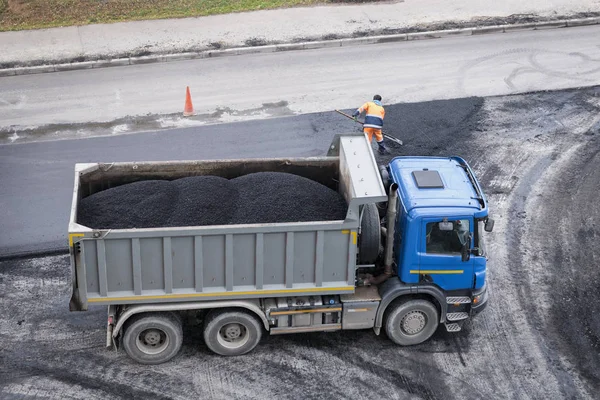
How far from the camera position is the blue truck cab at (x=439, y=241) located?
974cm

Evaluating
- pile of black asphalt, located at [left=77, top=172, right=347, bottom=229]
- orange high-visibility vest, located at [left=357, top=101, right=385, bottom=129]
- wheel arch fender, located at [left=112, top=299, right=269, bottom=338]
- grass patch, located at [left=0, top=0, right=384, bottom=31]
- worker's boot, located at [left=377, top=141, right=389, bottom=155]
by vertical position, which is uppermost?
grass patch, located at [left=0, top=0, right=384, bottom=31]

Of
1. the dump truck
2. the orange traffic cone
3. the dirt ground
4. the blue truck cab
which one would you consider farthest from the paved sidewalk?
the blue truck cab

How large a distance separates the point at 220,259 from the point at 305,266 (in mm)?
1062

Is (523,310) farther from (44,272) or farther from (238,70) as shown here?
(238,70)

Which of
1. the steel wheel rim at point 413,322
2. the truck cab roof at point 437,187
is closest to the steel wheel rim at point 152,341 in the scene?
the steel wheel rim at point 413,322

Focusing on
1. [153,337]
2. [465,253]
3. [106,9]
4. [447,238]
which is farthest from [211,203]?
[106,9]

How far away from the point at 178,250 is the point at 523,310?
17.2ft

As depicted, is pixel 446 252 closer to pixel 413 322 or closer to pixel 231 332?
pixel 413 322

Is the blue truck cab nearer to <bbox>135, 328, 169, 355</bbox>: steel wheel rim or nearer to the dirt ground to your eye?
the dirt ground

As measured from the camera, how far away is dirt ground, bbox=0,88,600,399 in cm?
988

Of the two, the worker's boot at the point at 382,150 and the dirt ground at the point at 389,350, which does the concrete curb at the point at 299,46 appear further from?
the dirt ground at the point at 389,350

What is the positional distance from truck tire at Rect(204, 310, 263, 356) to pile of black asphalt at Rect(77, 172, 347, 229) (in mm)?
1277

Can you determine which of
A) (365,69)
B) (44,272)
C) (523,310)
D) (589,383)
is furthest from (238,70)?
(589,383)

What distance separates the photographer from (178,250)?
31.0 ft
